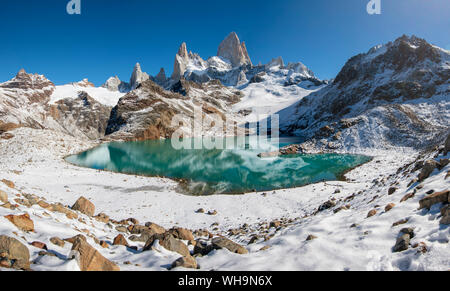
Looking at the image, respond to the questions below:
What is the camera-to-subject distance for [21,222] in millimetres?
6234

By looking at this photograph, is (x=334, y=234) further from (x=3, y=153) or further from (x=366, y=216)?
(x=3, y=153)

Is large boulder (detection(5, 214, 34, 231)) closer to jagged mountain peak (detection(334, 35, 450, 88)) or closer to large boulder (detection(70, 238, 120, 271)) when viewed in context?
large boulder (detection(70, 238, 120, 271))

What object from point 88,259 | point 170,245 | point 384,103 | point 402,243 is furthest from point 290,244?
point 384,103

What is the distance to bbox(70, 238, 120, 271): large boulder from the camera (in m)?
4.80

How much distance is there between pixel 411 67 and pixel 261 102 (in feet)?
383

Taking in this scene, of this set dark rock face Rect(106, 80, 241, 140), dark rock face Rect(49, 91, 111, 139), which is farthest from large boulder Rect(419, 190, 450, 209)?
dark rock face Rect(49, 91, 111, 139)

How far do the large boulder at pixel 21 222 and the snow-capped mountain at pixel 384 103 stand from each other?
5291cm

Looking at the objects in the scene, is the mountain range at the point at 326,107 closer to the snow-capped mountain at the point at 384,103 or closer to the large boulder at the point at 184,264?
the snow-capped mountain at the point at 384,103

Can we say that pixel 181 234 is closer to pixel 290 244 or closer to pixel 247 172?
pixel 290 244

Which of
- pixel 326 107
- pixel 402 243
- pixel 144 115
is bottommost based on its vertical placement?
pixel 402 243

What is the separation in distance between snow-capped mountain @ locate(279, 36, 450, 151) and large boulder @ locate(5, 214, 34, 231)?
174ft

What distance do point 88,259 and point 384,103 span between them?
9287 centimetres

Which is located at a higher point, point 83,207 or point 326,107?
point 326,107
